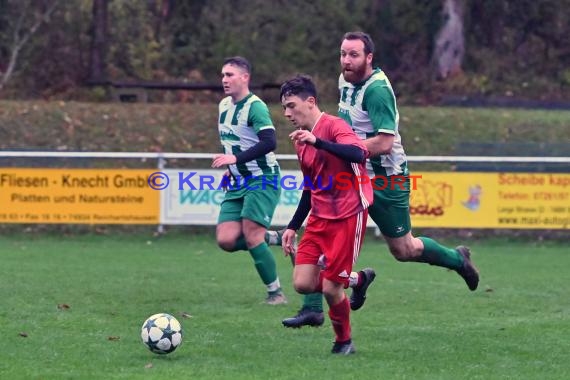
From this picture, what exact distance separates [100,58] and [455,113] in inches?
312

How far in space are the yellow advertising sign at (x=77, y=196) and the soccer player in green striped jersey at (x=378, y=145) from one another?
307 inches

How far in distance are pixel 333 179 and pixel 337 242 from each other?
0.38 m

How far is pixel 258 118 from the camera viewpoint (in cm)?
858

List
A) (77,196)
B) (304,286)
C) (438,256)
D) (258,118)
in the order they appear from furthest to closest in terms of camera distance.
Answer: (77,196) → (258,118) → (438,256) → (304,286)

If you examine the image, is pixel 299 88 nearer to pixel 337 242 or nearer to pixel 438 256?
pixel 337 242

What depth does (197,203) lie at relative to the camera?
48.7ft

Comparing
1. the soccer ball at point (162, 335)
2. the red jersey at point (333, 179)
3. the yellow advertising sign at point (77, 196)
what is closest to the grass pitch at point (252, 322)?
the soccer ball at point (162, 335)

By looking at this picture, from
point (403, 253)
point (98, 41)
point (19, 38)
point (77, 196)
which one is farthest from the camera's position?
point (19, 38)

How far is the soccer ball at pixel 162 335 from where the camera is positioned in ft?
20.6

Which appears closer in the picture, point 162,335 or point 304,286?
point 162,335

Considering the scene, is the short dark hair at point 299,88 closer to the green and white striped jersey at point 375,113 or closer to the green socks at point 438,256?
the green and white striped jersey at point 375,113

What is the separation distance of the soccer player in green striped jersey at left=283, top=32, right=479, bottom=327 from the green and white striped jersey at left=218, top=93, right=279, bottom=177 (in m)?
1.37

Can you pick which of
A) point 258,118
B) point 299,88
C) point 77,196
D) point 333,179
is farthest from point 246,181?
point 77,196

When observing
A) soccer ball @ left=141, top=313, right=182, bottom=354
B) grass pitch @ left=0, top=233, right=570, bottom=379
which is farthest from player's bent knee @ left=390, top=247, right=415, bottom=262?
soccer ball @ left=141, top=313, right=182, bottom=354
